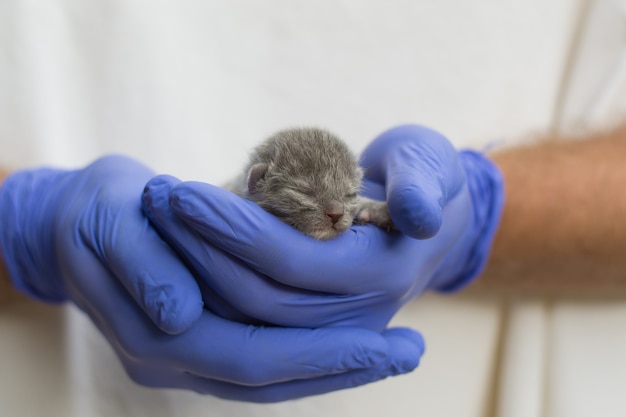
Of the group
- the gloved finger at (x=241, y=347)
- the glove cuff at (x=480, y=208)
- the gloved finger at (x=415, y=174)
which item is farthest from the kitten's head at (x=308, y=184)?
the glove cuff at (x=480, y=208)

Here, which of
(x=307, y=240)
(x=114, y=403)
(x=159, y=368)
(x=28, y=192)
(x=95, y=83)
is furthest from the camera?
(x=95, y=83)

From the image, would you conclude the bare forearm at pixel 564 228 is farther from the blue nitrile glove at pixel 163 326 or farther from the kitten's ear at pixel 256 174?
the kitten's ear at pixel 256 174

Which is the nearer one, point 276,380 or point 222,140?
point 276,380

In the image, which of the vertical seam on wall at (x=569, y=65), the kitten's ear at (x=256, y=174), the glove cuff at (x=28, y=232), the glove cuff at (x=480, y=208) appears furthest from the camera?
the vertical seam on wall at (x=569, y=65)

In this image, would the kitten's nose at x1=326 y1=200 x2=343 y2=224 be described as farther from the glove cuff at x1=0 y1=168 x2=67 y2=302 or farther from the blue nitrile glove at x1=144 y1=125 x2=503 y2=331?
the glove cuff at x1=0 y1=168 x2=67 y2=302

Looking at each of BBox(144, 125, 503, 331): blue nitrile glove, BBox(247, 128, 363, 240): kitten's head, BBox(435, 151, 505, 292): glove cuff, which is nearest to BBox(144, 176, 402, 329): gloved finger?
BBox(144, 125, 503, 331): blue nitrile glove

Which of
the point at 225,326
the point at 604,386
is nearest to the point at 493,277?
the point at 604,386

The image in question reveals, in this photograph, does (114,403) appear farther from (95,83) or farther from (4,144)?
(95,83)
